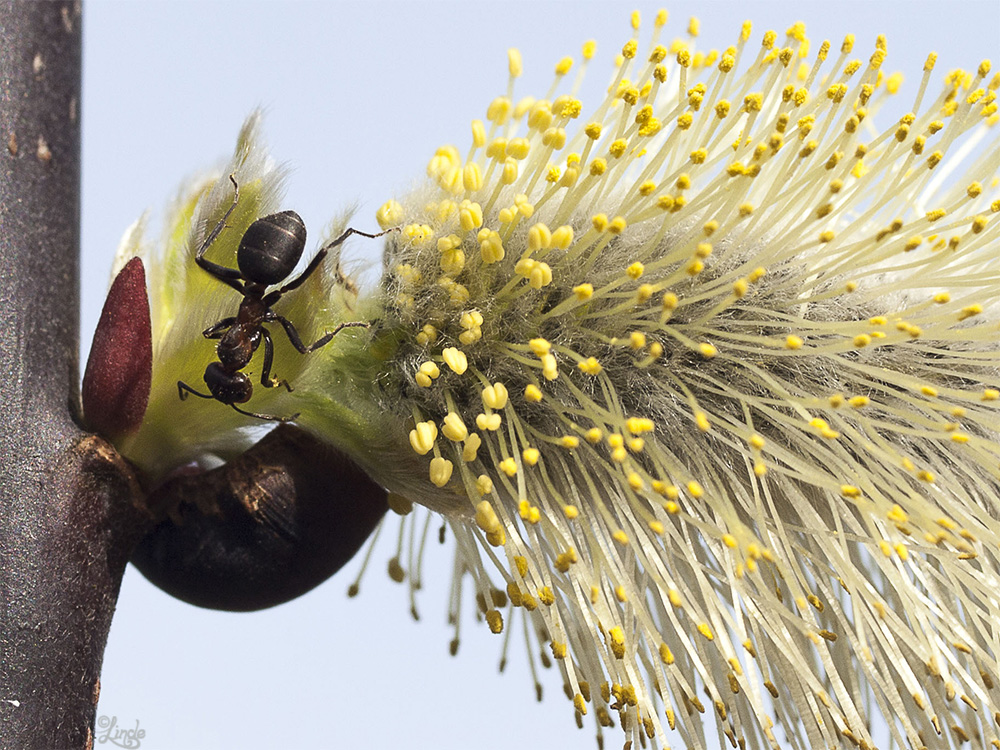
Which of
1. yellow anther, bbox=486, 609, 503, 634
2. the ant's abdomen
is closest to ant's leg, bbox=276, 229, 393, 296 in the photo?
the ant's abdomen

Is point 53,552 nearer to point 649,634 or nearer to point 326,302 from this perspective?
point 326,302

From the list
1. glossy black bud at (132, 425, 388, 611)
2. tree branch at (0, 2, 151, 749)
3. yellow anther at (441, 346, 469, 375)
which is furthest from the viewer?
glossy black bud at (132, 425, 388, 611)

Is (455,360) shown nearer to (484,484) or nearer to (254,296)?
(484,484)

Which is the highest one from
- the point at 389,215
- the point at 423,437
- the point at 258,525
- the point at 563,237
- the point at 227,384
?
the point at 563,237

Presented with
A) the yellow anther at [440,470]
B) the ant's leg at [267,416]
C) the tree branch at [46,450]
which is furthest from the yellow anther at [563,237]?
the tree branch at [46,450]

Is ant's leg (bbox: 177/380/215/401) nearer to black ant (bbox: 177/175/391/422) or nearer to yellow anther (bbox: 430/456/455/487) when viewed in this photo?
black ant (bbox: 177/175/391/422)

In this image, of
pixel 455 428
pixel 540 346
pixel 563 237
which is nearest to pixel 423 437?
pixel 455 428
